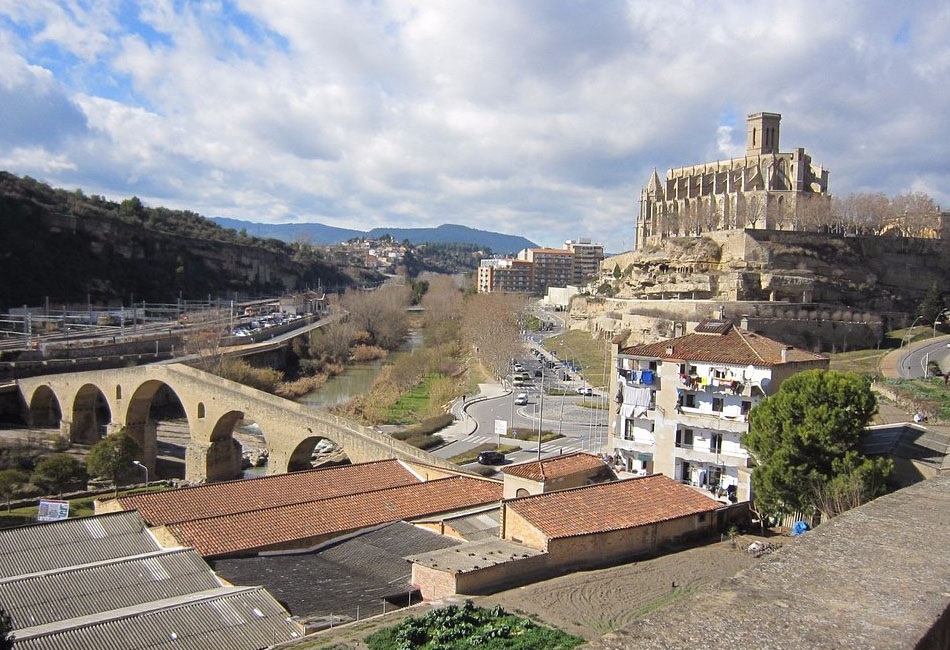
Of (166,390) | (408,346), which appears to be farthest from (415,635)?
(408,346)

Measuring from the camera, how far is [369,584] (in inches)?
494

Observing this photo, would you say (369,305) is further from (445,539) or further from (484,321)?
(445,539)

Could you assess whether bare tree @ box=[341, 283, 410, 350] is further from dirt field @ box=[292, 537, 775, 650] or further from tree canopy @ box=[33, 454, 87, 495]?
dirt field @ box=[292, 537, 775, 650]

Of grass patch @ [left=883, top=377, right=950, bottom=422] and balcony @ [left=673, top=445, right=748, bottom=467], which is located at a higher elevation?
grass patch @ [left=883, top=377, right=950, bottom=422]

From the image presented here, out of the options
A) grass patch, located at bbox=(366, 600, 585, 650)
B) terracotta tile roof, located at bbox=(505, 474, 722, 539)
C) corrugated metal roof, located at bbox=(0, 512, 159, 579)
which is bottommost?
corrugated metal roof, located at bbox=(0, 512, 159, 579)

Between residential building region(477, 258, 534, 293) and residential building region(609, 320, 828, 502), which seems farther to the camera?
residential building region(477, 258, 534, 293)

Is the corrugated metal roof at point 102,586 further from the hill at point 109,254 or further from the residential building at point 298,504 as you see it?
the hill at point 109,254

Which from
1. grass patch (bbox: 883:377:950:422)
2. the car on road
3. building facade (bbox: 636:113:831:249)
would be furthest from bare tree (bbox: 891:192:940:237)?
the car on road

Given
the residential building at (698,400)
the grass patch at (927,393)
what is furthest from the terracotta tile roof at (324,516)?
the grass patch at (927,393)

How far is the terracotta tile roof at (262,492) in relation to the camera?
16.3 metres

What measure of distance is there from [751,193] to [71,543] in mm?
53016

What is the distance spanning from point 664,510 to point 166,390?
31.0 m

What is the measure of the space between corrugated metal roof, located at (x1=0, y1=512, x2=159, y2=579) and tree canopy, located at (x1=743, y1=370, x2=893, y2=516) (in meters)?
12.1

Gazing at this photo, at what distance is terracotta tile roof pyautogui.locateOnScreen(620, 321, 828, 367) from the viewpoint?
742 inches
